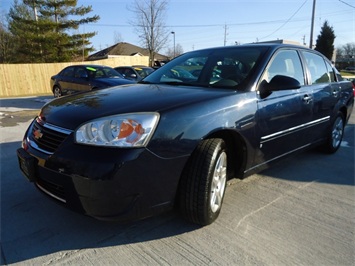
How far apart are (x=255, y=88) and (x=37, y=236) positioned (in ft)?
7.51

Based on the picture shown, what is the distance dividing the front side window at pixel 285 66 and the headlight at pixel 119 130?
1.48m

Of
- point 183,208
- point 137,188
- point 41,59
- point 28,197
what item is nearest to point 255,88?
point 183,208

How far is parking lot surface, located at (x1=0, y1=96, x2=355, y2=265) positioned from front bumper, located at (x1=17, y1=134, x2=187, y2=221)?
0.33 metres

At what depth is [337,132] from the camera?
4895 mm

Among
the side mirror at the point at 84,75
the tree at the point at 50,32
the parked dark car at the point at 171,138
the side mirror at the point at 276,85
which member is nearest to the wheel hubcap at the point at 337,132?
the parked dark car at the point at 171,138

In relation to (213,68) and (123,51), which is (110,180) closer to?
(213,68)

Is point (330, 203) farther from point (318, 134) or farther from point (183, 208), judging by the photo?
point (183, 208)

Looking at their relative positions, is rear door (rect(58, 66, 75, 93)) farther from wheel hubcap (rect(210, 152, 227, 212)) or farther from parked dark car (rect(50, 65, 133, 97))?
wheel hubcap (rect(210, 152, 227, 212))

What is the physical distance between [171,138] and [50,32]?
29.3 meters

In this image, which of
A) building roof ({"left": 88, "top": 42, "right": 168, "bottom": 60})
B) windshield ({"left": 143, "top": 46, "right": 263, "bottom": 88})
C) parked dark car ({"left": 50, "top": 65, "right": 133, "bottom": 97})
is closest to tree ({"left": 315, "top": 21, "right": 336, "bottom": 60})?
building roof ({"left": 88, "top": 42, "right": 168, "bottom": 60})

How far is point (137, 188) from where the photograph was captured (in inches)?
82.7

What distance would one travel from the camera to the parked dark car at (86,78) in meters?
9.43

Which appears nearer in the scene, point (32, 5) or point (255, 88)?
point (255, 88)

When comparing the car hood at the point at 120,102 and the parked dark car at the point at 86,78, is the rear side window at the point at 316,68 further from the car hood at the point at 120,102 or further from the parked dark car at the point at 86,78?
the parked dark car at the point at 86,78
